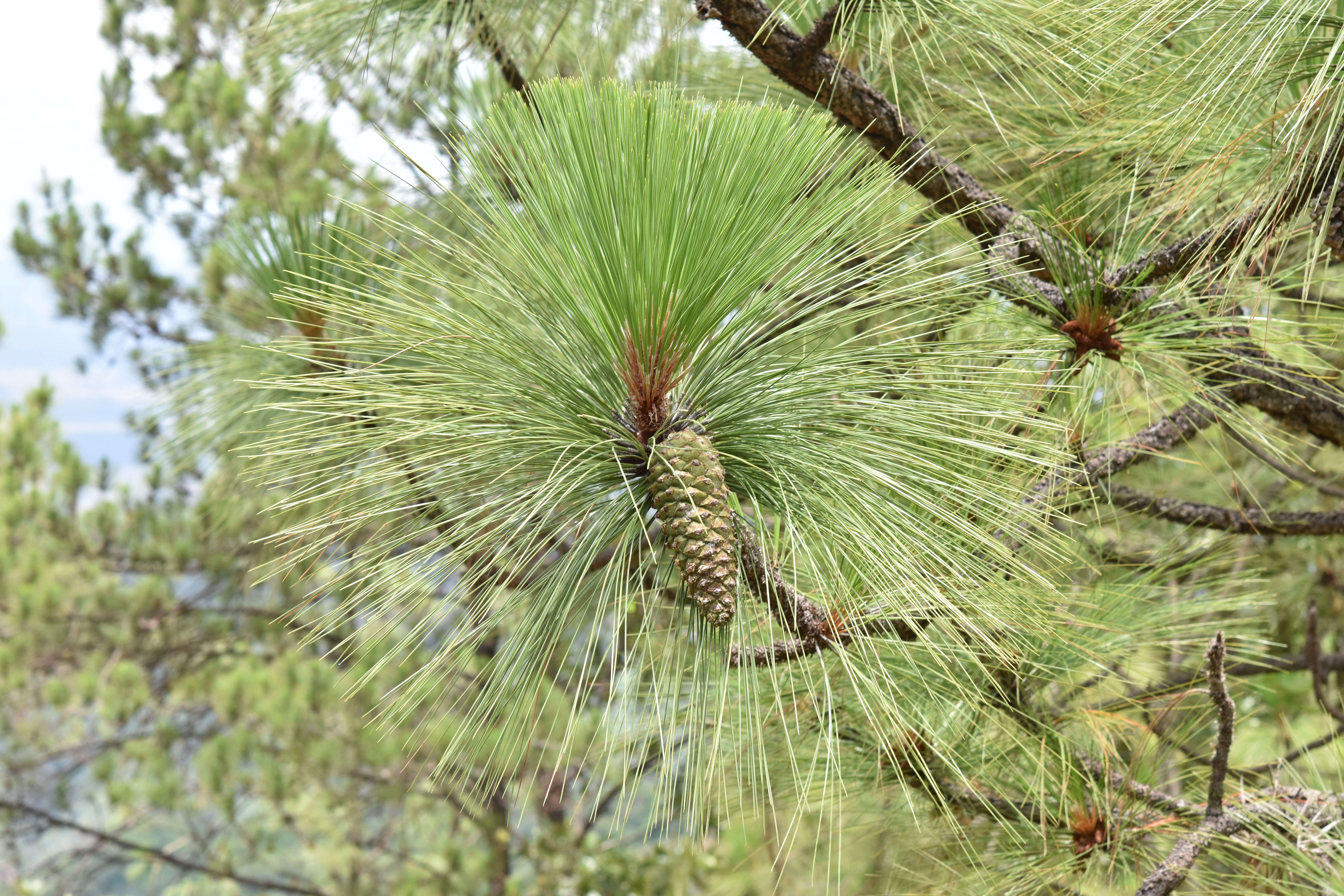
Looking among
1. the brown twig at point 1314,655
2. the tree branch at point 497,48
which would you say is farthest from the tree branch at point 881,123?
the brown twig at point 1314,655

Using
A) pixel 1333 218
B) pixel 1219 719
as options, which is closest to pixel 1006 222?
pixel 1333 218

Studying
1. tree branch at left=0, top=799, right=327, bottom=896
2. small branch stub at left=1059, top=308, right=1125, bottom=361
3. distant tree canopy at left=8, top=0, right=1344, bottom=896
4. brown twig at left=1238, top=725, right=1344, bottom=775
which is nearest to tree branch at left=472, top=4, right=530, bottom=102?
distant tree canopy at left=8, top=0, right=1344, bottom=896

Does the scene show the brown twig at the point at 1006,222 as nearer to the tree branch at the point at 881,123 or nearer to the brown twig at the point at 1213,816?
the tree branch at the point at 881,123

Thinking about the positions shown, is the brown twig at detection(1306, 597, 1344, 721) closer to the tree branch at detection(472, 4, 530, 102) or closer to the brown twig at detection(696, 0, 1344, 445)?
the brown twig at detection(696, 0, 1344, 445)

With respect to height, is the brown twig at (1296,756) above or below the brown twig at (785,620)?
below

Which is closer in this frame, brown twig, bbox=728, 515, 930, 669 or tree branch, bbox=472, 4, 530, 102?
brown twig, bbox=728, 515, 930, 669

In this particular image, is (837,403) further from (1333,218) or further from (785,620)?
(1333,218)

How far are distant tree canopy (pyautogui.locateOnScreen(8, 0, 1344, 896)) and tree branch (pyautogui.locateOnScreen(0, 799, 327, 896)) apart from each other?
1.75 m

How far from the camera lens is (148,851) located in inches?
112

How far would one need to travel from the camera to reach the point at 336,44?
4.23ft

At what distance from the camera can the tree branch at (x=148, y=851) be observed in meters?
2.79

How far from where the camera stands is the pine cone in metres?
0.70

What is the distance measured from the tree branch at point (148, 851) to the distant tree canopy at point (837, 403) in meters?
1.75

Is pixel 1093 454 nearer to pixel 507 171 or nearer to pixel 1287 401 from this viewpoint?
pixel 1287 401
